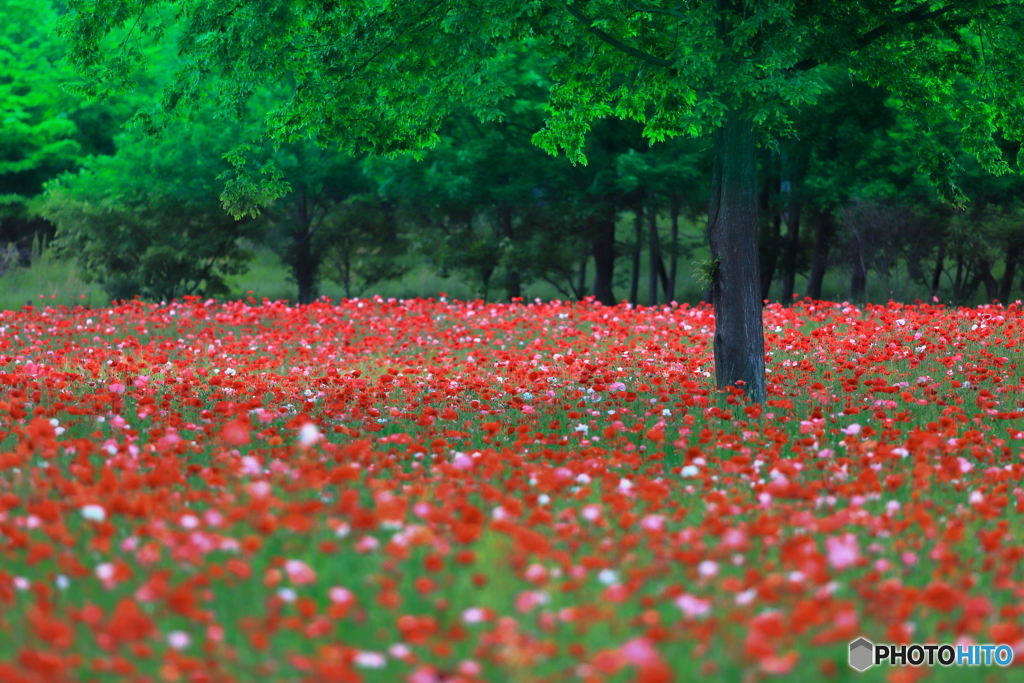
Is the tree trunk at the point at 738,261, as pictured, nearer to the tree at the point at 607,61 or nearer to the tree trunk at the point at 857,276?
the tree at the point at 607,61

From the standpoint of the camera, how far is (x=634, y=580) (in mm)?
3924

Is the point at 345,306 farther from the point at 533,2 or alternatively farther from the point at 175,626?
the point at 175,626

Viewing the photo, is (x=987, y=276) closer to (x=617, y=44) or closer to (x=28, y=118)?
(x=617, y=44)

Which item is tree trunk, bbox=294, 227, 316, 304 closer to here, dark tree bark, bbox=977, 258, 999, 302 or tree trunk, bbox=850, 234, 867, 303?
tree trunk, bbox=850, 234, 867, 303

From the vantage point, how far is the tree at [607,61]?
964 centimetres

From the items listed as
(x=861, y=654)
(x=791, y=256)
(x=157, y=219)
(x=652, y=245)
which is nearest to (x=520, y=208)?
(x=652, y=245)

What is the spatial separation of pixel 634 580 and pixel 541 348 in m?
11.0

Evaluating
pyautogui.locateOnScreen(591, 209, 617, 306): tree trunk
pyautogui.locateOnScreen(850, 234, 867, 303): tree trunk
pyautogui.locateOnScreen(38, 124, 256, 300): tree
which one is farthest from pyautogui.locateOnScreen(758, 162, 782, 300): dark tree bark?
pyautogui.locateOnScreen(38, 124, 256, 300): tree

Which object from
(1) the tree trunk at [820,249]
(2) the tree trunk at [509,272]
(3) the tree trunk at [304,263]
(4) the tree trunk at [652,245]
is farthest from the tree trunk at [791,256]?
(3) the tree trunk at [304,263]

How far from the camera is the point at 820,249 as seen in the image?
92.9 ft

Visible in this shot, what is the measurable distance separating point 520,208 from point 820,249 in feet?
28.4

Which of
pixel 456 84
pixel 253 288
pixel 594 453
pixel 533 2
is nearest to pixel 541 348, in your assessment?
pixel 456 84

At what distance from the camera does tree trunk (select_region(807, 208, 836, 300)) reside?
28.0m

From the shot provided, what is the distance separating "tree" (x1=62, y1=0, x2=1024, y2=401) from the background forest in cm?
1256
